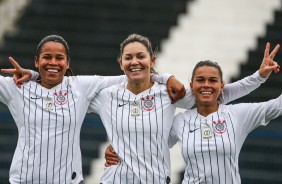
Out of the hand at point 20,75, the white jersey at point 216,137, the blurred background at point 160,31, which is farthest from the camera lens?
the blurred background at point 160,31

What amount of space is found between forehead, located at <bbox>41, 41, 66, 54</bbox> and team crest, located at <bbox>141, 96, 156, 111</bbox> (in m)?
0.64

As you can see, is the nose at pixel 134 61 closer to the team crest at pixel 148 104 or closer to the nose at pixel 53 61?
the team crest at pixel 148 104

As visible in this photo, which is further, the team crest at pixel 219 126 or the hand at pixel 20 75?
the hand at pixel 20 75

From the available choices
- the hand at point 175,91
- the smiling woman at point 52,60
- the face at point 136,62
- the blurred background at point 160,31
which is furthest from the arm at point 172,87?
the blurred background at point 160,31

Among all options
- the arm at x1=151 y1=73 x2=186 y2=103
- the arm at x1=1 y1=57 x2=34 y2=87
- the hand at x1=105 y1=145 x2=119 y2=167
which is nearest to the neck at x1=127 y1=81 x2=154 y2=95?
the arm at x1=151 y1=73 x2=186 y2=103

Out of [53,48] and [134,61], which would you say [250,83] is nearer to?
[134,61]

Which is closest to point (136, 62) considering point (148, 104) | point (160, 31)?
point (148, 104)

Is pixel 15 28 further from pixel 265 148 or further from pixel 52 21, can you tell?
pixel 265 148

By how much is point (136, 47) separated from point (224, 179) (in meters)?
1.05

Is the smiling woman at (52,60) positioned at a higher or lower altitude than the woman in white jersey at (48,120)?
higher

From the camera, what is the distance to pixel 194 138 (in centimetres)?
523

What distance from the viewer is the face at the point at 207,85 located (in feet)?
17.2

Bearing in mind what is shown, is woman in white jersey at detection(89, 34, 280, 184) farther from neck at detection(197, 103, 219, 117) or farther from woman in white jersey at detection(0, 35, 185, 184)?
woman in white jersey at detection(0, 35, 185, 184)

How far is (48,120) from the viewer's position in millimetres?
5281
